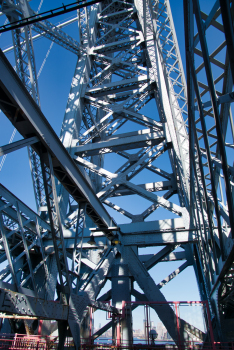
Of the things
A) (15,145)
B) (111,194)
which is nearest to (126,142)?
(111,194)

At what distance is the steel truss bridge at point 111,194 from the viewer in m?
5.16

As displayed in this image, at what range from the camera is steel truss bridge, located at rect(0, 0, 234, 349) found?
16.9 feet

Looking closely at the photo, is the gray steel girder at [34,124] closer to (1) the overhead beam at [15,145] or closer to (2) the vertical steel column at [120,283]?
(1) the overhead beam at [15,145]

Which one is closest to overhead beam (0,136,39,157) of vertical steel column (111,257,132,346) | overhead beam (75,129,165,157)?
overhead beam (75,129,165,157)

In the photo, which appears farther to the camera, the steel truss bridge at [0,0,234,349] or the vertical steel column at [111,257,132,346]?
the vertical steel column at [111,257,132,346]

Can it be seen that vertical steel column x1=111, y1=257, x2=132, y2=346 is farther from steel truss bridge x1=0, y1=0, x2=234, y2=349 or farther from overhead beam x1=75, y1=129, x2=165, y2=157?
overhead beam x1=75, y1=129, x2=165, y2=157

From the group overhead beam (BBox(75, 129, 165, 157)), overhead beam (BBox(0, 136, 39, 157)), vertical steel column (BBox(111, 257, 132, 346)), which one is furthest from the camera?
overhead beam (BBox(75, 129, 165, 157))

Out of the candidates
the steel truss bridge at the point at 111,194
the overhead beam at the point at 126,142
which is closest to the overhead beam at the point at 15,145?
the steel truss bridge at the point at 111,194

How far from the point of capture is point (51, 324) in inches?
440

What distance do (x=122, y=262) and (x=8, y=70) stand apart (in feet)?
29.7

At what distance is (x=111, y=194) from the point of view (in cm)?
1320

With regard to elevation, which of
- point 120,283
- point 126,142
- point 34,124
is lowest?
point 120,283

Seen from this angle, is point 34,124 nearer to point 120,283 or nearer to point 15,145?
Answer: point 15,145

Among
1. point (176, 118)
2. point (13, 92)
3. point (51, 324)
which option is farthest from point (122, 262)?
point (13, 92)
